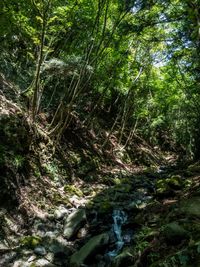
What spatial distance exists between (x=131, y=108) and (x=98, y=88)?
3761 millimetres

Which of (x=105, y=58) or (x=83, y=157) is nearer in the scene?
(x=83, y=157)

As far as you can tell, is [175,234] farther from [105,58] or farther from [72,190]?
[105,58]

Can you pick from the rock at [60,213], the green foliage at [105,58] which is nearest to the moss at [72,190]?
the rock at [60,213]

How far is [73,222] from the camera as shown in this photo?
22.8 ft

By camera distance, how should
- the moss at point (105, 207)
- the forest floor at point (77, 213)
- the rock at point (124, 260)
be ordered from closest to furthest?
the rock at point (124, 260), the forest floor at point (77, 213), the moss at point (105, 207)

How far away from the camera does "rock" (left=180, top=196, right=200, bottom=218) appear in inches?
227

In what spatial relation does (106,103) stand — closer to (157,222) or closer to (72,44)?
(72,44)

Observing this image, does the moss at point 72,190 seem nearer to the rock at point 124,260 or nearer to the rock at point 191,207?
the rock at point 191,207

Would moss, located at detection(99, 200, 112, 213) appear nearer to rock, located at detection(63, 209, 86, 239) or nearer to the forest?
the forest

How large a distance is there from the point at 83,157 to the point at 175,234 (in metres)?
6.96

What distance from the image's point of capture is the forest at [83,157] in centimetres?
562

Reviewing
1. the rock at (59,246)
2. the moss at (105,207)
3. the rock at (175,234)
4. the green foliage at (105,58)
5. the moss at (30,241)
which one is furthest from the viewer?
the green foliage at (105,58)

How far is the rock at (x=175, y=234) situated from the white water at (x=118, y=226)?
1312 mm

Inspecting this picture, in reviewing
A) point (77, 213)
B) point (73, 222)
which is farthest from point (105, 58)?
point (73, 222)
